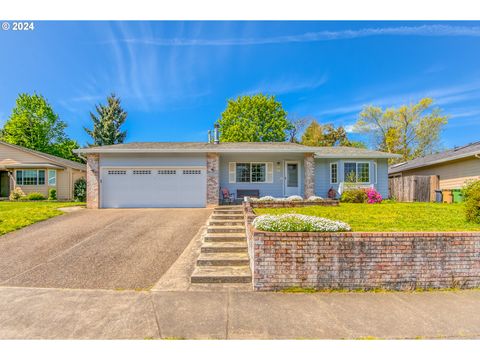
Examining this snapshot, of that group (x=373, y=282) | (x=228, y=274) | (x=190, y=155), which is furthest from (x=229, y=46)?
(x=373, y=282)

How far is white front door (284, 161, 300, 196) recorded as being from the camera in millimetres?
13602

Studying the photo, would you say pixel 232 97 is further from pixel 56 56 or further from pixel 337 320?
pixel 337 320

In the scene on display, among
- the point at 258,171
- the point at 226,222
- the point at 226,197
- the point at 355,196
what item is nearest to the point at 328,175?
the point at 355,196

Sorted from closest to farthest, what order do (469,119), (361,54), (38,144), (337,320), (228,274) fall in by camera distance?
(337,320) < (228,274) < (361,54) < (469,119) < (38,144)

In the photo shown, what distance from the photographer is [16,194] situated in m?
18.3

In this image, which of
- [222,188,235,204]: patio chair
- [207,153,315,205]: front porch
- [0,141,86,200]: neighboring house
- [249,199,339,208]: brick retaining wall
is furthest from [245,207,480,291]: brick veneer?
[0,141,86,200]: neighboring house

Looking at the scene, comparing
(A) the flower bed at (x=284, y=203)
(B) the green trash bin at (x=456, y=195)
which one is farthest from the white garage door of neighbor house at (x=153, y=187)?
(B) the green trash bin at (x=456, y=195)

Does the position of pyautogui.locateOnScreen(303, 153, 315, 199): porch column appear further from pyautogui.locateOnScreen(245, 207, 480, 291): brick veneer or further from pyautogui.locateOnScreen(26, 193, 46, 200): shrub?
pyautogui.locateOnScreen(26, 193, 46, 200): shrub

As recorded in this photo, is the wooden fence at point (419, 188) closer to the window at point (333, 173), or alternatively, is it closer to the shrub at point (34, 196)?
the window at point (333, 173)

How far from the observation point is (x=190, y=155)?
40.6 feet

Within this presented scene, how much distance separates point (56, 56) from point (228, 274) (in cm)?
1192

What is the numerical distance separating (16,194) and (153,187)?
46.0ft

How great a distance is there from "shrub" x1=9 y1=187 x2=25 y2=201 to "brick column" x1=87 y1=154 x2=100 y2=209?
10851 mm

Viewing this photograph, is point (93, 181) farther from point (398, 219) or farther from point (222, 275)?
point (398, 219)
